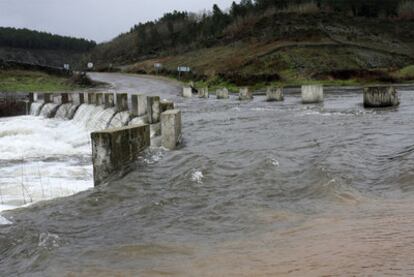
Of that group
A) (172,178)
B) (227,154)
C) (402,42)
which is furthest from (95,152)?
(402,42)

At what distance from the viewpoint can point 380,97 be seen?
21.2 metres

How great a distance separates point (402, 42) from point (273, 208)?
231 feet

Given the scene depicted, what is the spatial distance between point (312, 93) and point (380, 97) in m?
4.98

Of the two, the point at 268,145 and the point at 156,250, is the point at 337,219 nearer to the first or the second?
the point at 156,250

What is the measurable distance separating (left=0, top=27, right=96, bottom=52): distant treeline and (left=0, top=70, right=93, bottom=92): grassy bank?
9884 centimetres

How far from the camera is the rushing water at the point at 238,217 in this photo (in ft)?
17.8

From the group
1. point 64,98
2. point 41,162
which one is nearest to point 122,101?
point 41,162

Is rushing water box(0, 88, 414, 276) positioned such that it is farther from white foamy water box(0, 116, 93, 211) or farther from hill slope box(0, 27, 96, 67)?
hill slope box(0, 27, 96, 67)

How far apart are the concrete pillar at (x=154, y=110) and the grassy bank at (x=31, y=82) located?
27136 millimetres

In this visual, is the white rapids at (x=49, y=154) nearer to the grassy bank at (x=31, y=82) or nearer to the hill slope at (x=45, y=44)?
the grassy bank at (x=31, y=82)

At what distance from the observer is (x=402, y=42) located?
7238cm

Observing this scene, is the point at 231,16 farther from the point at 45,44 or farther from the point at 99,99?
the point at 99,99

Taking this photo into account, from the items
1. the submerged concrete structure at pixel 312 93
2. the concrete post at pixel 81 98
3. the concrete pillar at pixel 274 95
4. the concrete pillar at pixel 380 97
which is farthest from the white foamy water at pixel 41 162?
the concrete pillar at pixel 274 95

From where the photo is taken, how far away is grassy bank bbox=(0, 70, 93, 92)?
4281 cm
